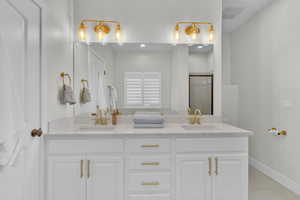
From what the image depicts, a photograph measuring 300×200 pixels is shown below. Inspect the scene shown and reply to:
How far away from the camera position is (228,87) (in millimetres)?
3654

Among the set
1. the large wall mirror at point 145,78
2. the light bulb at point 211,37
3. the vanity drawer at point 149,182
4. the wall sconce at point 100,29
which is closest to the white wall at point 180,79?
the large wall mirror at point 145,78

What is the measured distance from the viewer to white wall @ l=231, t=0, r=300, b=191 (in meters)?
2.42

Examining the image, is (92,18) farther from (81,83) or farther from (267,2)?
(267,2)

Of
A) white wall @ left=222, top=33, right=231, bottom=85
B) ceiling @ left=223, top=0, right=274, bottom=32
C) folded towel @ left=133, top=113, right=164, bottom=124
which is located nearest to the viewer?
folded towel @ left=133, top=113, right=164, bottom=124

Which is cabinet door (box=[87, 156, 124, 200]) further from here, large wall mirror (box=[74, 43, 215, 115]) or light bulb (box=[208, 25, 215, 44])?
light bulb (box=[208, 25, 215, 44])

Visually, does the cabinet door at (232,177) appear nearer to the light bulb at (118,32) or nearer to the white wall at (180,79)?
the white wall at (180,79)

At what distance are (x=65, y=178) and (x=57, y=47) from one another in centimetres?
132

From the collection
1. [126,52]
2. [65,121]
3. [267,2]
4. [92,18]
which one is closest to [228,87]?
[267,2]

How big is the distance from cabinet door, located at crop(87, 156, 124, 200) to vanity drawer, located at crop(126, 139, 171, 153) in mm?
180

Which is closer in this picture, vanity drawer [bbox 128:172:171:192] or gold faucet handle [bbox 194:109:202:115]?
vanity drawer [bbox 128:172:171:192]

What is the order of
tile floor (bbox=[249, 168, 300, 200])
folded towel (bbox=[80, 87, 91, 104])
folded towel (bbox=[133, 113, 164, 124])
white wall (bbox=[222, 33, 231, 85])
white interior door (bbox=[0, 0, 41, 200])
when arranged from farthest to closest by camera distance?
white wall (bbox=[222, 33, 231, 85]) < folded towel (bbox=[80, 87, 91, 104]) < tile floor (bbox=[249, 168, 300, 200]) < folded towel (bbox=[133, 113, 164, 124]) < white interior door (bbox=[0, 0, 41, 200])

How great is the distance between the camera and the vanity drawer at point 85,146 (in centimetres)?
183

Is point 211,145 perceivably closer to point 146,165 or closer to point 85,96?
point 146,165

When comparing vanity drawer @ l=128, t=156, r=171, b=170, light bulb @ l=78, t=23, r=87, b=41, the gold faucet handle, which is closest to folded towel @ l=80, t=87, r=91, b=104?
light bulb @ l=78, t=23, r=87, b=41
